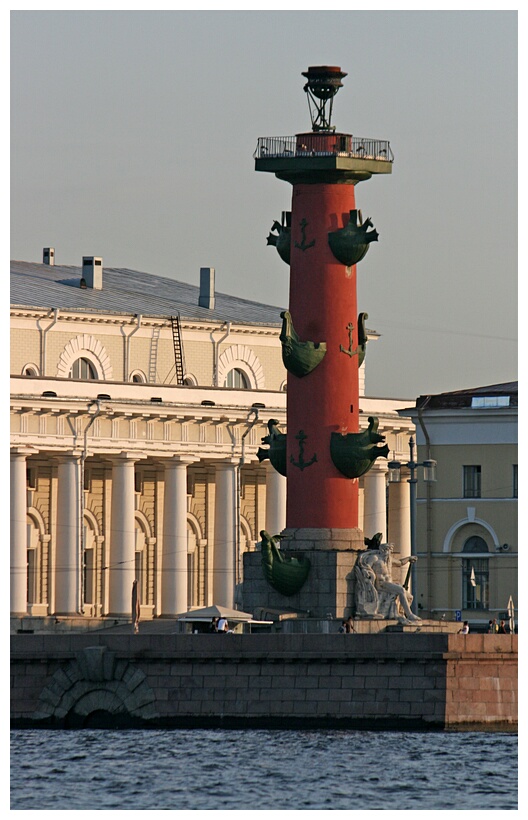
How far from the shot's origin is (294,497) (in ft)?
210

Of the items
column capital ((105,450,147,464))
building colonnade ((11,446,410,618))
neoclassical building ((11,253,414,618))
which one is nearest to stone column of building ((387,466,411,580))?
neoclassical building ((11,253,414,618))

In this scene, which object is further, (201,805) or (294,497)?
(294,497)

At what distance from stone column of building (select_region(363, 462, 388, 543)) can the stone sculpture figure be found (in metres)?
34.5

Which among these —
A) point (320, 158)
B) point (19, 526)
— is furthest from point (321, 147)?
point (19, 526)

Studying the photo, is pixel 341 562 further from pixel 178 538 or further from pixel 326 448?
pixel 178 538

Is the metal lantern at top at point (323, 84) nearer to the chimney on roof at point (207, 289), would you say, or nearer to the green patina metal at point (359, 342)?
the green patina metal at point (359, 342)

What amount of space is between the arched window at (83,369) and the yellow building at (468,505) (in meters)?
9.60

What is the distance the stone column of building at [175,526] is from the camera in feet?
309

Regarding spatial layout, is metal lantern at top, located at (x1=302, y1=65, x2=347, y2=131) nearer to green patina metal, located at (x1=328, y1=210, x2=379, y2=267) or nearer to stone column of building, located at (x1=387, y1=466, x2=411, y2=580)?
green patina metal, located at (x1=328, y1=210, x2=379, y2=267)

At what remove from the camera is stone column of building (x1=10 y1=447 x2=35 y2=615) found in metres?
87.5

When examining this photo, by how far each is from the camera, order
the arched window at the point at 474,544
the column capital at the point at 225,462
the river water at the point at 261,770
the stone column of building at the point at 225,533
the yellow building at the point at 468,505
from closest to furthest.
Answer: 1. the river water at the point at 261,770
2. the stone column of building at the point at 225,533
3. the column capital at the point at 225,462
4. the yellow building at the point at 468,505
5. the arched window at the point at 474,544

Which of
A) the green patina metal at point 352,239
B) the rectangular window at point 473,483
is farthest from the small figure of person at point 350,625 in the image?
the rectangular window at point 473,483

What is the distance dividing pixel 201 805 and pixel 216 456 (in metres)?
47.5
